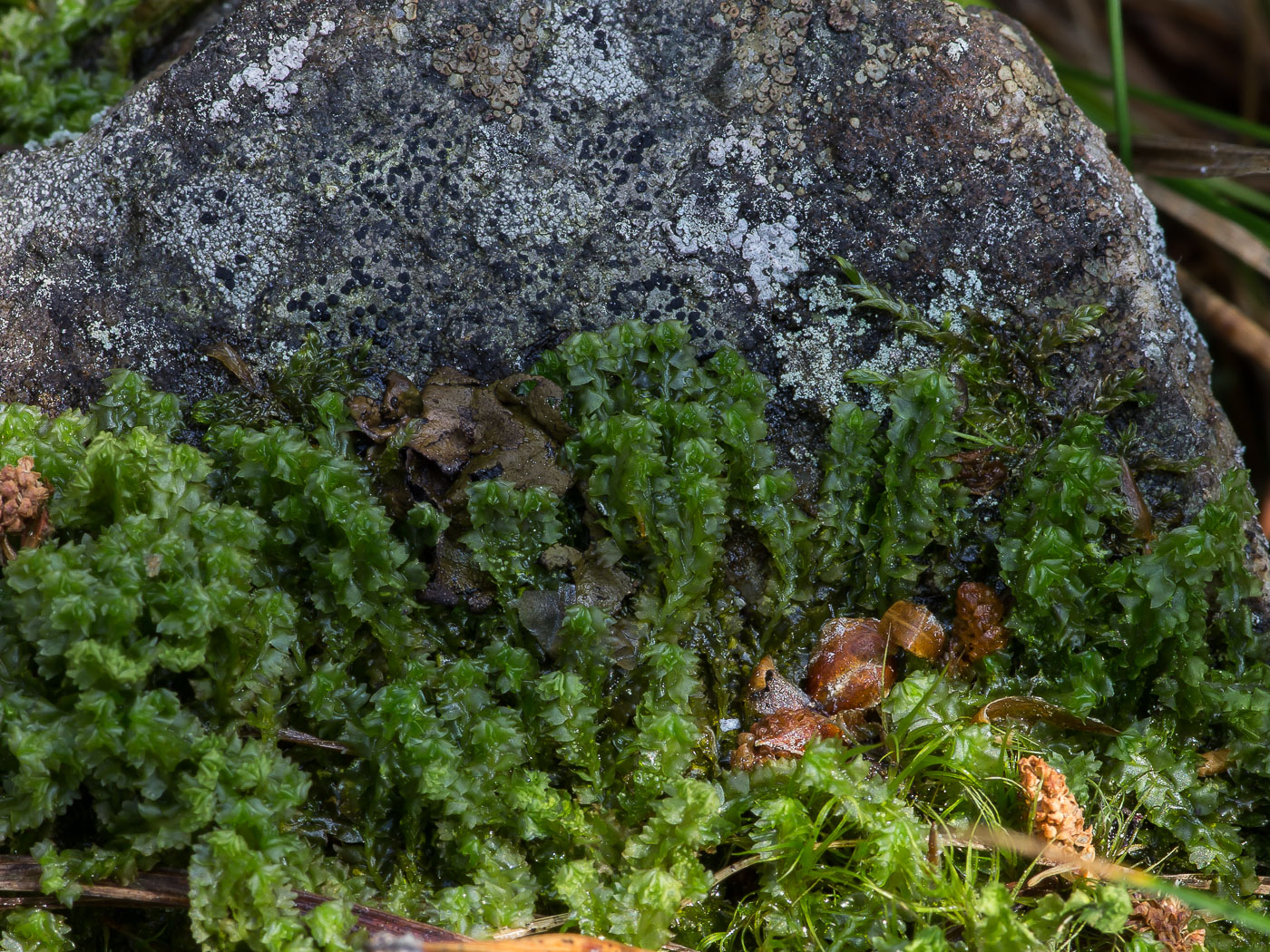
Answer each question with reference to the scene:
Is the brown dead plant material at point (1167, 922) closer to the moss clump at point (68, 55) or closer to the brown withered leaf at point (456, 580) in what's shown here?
the brown withered leaf at point (456, 580)

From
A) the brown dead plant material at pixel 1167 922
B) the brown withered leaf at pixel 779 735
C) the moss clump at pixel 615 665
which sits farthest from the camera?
the brown withered leaf at pixel 779 735

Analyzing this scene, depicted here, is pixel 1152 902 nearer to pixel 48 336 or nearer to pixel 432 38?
pixel 432 38

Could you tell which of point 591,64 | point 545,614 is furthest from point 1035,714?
point 591,64


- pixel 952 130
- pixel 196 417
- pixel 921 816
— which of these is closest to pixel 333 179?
pixel 196 417

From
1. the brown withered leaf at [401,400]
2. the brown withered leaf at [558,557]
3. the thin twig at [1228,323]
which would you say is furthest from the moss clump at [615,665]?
the thin twig at [1228,323]

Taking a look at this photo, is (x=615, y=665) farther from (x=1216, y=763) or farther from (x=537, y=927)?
(x=1216, y=763)

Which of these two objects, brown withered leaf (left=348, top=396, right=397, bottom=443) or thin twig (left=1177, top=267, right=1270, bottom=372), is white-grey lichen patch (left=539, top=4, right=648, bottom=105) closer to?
brown withered leaf (left=348, top=396, right=397, bottom=443)
